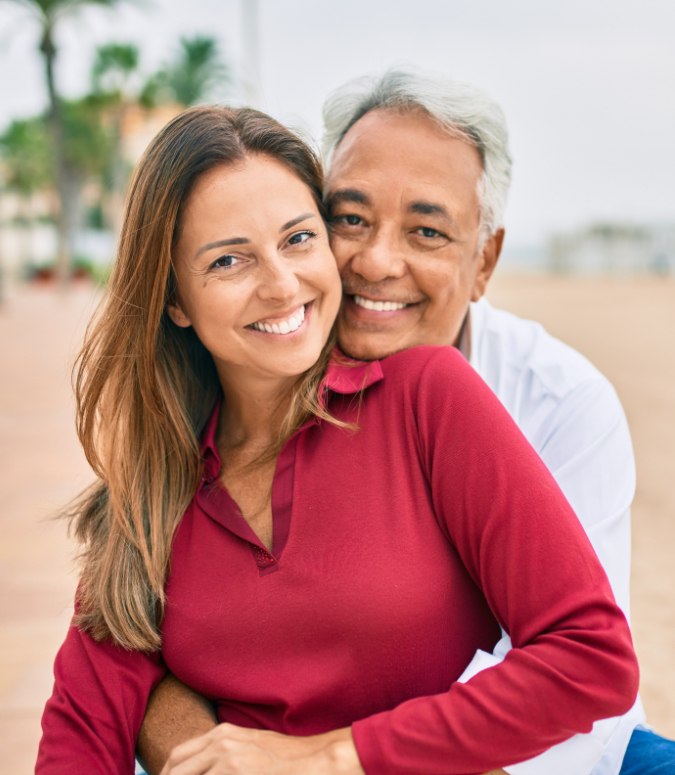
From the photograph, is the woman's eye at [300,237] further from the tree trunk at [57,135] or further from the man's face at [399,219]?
the tree trunk at [57,135]

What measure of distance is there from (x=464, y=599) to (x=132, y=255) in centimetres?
105

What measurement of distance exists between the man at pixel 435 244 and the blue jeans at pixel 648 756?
512mm

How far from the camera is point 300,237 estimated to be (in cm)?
216

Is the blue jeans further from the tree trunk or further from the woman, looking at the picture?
the tree trunk

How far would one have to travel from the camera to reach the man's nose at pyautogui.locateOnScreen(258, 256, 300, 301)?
2.06 metres

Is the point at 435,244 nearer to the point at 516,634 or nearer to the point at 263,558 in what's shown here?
the point at 263,558

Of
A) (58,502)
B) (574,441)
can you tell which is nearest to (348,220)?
(574,441)

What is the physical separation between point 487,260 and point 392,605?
4.56ft

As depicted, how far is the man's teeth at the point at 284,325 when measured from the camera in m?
2.11

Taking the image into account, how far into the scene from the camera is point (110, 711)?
6.72 ft

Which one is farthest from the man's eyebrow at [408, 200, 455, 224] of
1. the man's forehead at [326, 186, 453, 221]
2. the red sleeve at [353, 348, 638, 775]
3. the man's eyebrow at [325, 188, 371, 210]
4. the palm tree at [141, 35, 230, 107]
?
the palm tree at [141, 35, 230, 107]

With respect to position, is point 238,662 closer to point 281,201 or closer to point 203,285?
point 203,285

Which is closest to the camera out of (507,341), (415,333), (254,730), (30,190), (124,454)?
(254,730)

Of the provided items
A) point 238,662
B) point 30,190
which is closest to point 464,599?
Answer: point 238,662
